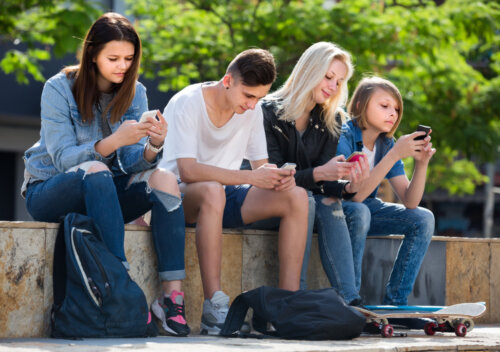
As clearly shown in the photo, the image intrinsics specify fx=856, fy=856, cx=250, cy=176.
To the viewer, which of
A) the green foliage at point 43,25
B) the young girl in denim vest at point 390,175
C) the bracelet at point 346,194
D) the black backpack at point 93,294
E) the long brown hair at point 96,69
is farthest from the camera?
the green foliage at point 43,25

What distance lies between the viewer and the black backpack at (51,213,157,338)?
4.15 m

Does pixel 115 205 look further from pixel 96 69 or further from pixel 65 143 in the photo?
pixel 96 69

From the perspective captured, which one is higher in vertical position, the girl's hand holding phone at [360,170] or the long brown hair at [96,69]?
the long brown hair at [96,69]

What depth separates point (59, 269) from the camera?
14.3 ft

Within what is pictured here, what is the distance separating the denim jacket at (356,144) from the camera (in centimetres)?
593

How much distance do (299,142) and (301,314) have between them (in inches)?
59.7

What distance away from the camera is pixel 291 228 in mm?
5055

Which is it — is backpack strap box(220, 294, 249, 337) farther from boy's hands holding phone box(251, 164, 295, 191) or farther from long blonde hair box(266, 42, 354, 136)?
long blonde hair box(266, 42, 354, 136)

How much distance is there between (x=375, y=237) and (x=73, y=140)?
2.78m

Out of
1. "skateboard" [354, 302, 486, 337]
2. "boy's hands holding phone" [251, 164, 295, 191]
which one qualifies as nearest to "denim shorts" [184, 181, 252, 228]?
"boy's hands holding phone" [251, 164, 295, 191]

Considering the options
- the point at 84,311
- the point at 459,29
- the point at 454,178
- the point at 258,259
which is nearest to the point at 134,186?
the point at 84,311

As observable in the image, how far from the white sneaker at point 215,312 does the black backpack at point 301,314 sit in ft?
0.34

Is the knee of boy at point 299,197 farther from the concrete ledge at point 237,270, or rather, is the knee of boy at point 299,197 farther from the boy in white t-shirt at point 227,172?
the concrete ledge at point 237,270

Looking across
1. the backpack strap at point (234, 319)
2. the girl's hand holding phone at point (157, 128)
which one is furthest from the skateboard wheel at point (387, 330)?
the girl's hand holding phone at point (157, 128)
